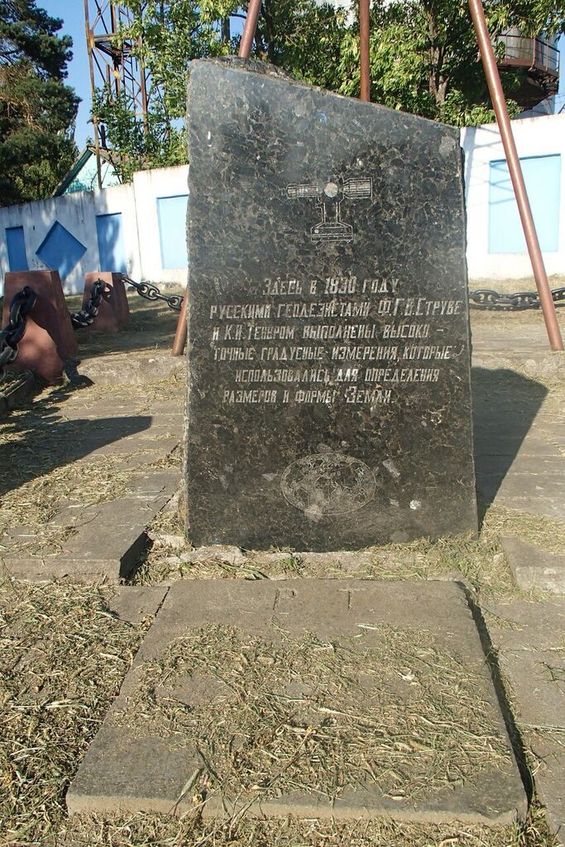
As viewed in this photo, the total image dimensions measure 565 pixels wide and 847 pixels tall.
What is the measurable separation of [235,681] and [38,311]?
627cm

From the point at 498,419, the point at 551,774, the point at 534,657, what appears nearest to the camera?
the point at 551,774

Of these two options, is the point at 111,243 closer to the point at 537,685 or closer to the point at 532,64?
the point at 532,64

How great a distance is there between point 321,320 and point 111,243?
18.5m

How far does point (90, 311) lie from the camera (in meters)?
8.85

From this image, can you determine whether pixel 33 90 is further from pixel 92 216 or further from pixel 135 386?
pixel 135 386

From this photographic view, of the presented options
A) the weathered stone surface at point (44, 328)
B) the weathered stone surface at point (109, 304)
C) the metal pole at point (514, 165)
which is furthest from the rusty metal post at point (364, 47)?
the weathered stone surface at point (109, 304)

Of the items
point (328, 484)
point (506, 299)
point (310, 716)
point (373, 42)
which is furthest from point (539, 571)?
point (373, 42)

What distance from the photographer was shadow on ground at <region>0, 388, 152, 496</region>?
416 centimetres

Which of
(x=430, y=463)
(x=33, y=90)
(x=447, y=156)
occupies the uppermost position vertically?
(x=33, y=90)

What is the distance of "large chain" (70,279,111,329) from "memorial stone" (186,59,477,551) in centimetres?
598

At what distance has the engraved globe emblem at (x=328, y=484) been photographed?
115 inches

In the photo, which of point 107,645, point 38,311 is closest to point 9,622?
point 107,645

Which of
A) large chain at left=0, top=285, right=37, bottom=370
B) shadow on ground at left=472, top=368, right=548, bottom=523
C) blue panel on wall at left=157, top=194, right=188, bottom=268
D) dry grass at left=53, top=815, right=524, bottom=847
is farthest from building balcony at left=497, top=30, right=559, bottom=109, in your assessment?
dry grass at left=53, top=815, right=524, bottom=847

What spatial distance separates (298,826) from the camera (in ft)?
5.00
